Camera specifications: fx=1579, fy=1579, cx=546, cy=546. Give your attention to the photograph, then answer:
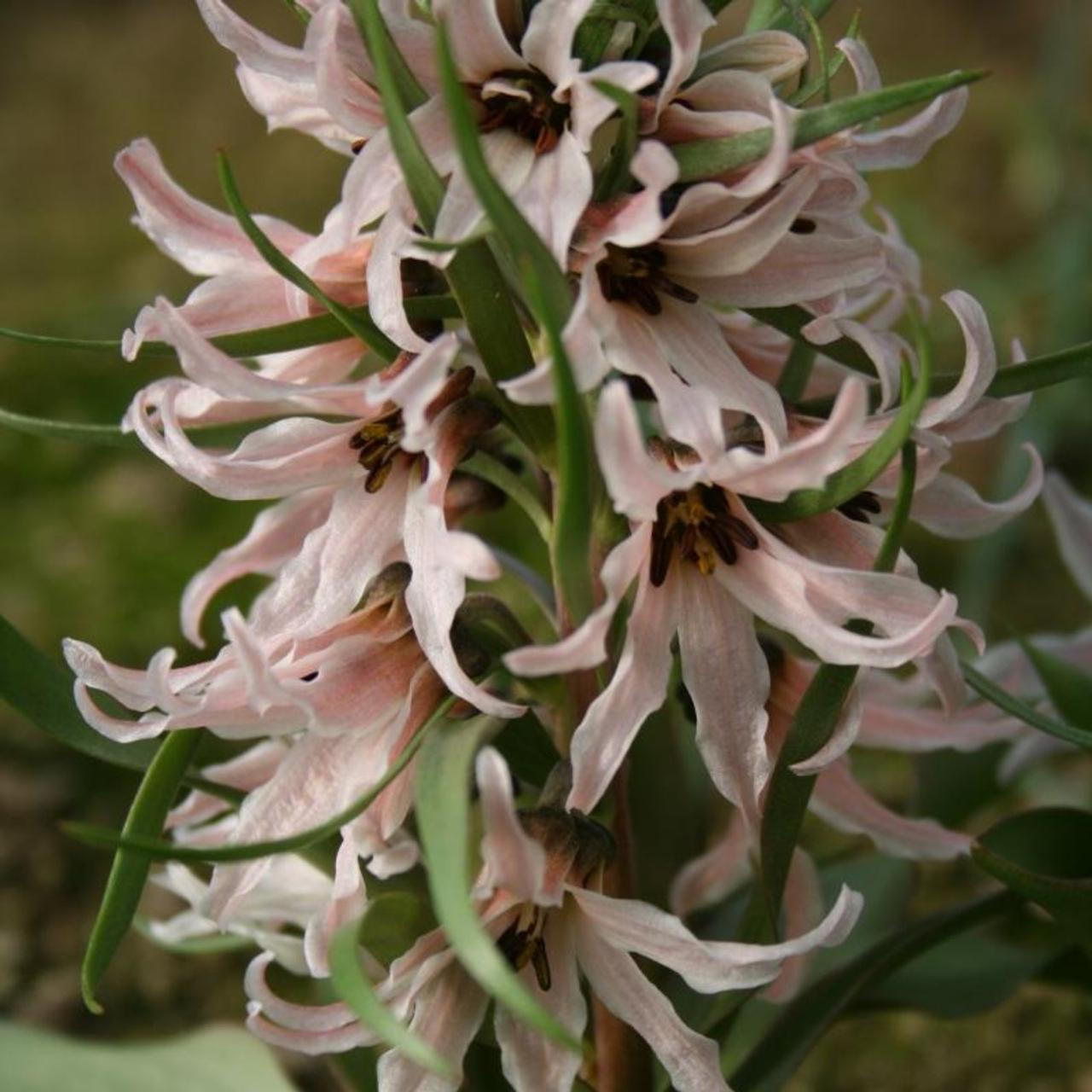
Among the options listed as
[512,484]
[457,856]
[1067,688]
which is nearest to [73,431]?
[512,484]

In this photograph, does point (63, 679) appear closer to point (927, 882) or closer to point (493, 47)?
point (493, 47)

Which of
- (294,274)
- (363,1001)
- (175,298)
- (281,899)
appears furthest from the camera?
(175,298)

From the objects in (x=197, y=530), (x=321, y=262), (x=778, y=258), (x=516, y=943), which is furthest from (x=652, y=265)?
(x=197, y=530)

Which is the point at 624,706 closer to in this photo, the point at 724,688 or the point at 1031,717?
the point at 724,688

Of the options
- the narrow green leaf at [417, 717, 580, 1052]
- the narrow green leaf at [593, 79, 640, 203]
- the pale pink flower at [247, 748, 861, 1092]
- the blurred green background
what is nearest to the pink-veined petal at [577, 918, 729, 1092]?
the pale pink flower at [247, 748, 861, 1092]

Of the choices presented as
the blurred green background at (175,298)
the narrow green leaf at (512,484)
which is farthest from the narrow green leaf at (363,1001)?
the blurred green background at (175,298)

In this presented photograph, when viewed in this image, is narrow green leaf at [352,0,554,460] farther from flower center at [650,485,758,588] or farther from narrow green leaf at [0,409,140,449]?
narrow green leaf at [0,409,140,449]
